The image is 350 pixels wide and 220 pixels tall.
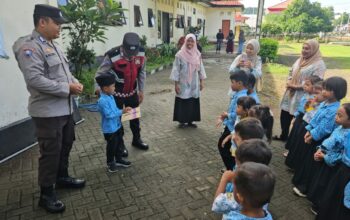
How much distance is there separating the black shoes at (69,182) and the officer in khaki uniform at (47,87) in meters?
0.36

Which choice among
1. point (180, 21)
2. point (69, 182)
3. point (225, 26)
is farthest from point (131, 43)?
point (225, 26)

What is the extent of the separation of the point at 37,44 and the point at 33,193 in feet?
5.71

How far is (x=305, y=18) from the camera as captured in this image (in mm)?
37219

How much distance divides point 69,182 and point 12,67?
79.6 inches

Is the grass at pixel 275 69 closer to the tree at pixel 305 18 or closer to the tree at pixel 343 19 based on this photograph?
the tree at pixel 305 18

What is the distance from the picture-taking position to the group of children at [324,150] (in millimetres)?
2307

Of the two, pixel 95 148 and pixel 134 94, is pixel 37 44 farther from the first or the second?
pixel 95 148

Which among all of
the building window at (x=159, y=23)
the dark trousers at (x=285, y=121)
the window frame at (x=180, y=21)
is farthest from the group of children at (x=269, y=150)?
the window frame at (x=180, y=21)

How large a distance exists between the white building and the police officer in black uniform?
149cm

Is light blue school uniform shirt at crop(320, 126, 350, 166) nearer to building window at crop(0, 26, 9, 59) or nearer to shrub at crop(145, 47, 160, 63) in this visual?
building window at crop(0, 26, 9, 59)

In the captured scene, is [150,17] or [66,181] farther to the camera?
[150,17]

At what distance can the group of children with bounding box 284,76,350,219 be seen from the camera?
231 cm

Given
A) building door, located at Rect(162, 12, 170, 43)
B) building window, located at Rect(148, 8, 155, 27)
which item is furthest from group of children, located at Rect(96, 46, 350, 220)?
building door, located at Rect(162, 12, 170, 43)

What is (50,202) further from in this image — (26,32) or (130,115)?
(26,32)
